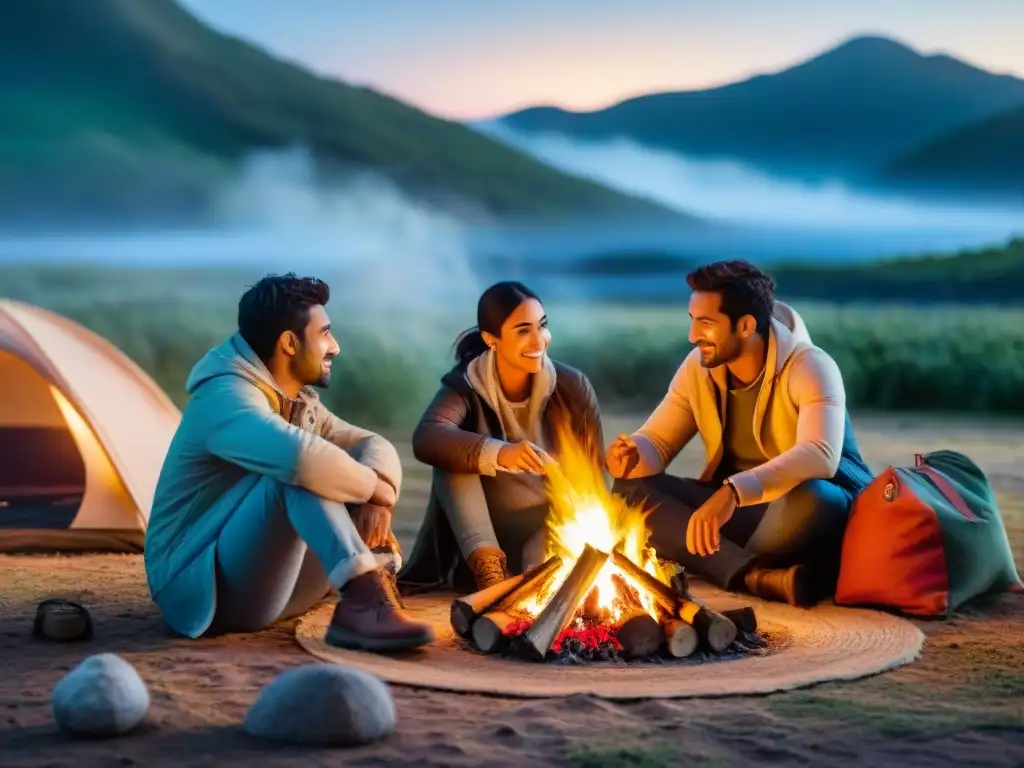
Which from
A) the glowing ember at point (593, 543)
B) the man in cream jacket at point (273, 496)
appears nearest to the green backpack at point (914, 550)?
the glowing ember at point (593, 543)

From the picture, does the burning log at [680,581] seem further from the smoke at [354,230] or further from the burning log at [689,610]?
the smoke at [354,230]

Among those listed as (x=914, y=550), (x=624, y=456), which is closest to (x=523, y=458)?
(x=624, y=456)

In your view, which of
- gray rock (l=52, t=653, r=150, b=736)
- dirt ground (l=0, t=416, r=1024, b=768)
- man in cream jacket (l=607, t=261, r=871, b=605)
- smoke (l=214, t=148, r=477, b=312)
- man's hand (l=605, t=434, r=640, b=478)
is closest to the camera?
dirt ground (l=0, t=416, r=1024, b=768)

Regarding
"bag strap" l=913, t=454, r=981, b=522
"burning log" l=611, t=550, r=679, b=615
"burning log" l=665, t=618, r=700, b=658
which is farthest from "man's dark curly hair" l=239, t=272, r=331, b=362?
"bag strap" l=913, t=454, r=981, b=522

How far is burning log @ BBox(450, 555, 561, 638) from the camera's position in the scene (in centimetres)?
414

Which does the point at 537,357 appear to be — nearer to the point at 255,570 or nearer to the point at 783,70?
the point at 255,570

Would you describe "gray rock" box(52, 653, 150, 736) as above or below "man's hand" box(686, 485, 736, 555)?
below

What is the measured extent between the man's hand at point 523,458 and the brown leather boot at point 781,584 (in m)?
0.79

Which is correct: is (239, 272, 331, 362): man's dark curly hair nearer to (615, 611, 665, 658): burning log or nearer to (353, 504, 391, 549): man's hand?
(353, 504, 391, 549): man's hand

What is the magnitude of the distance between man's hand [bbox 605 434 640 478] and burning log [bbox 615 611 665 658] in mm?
937

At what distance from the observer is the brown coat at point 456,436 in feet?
15.3

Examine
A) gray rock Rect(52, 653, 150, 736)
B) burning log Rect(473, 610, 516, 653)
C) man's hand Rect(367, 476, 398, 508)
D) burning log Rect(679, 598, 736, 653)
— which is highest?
man's hand Rect(367, 476, 398, 508)

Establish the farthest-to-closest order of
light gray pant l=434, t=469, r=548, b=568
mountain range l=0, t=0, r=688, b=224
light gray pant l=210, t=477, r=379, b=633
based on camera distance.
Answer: mountain range l=0, t=0, r=688, b=224, light gray pant l=434, t=469, r=548, b=568, light gray pant l=210, t=477, r=379, b=633

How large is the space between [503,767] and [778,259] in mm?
11974
